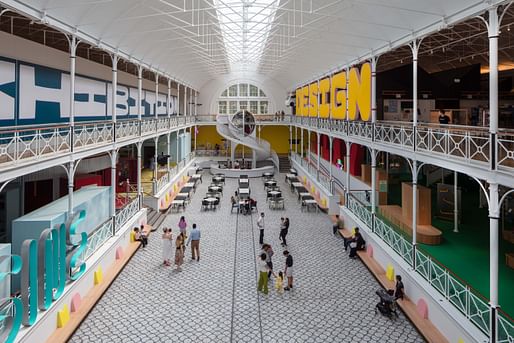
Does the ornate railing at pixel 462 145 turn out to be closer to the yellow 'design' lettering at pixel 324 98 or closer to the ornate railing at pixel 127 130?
the ornate railing at pixel 127 130

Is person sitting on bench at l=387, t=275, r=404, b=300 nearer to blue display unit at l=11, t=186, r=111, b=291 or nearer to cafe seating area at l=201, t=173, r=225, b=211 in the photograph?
blue display unit at l=11, t=186, r=111, b=291

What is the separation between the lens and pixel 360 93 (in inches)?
667

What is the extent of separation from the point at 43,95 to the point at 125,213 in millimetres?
5229

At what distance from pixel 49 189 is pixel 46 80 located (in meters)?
4.44

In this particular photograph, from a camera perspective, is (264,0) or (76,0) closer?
(76,0)

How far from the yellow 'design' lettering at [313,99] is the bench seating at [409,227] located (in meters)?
12.6

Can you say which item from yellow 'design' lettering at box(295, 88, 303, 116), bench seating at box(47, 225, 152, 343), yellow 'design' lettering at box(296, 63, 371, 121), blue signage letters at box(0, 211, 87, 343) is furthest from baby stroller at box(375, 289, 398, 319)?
yellow 'design' lettering at box(295, 88, 303, 116)

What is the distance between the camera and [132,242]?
15.7 metres

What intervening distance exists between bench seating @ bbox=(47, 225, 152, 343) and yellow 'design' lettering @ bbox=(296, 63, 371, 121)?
1060 centimetres

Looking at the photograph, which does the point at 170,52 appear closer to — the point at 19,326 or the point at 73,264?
the point at 73,264

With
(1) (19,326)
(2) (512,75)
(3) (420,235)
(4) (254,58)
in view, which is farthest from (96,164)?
(2) (512,75)

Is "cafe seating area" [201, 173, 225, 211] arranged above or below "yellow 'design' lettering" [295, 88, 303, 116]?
below

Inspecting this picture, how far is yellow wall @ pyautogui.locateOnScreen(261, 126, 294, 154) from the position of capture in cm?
4578

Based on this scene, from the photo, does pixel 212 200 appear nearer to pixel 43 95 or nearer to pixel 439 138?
pixel 43 95
